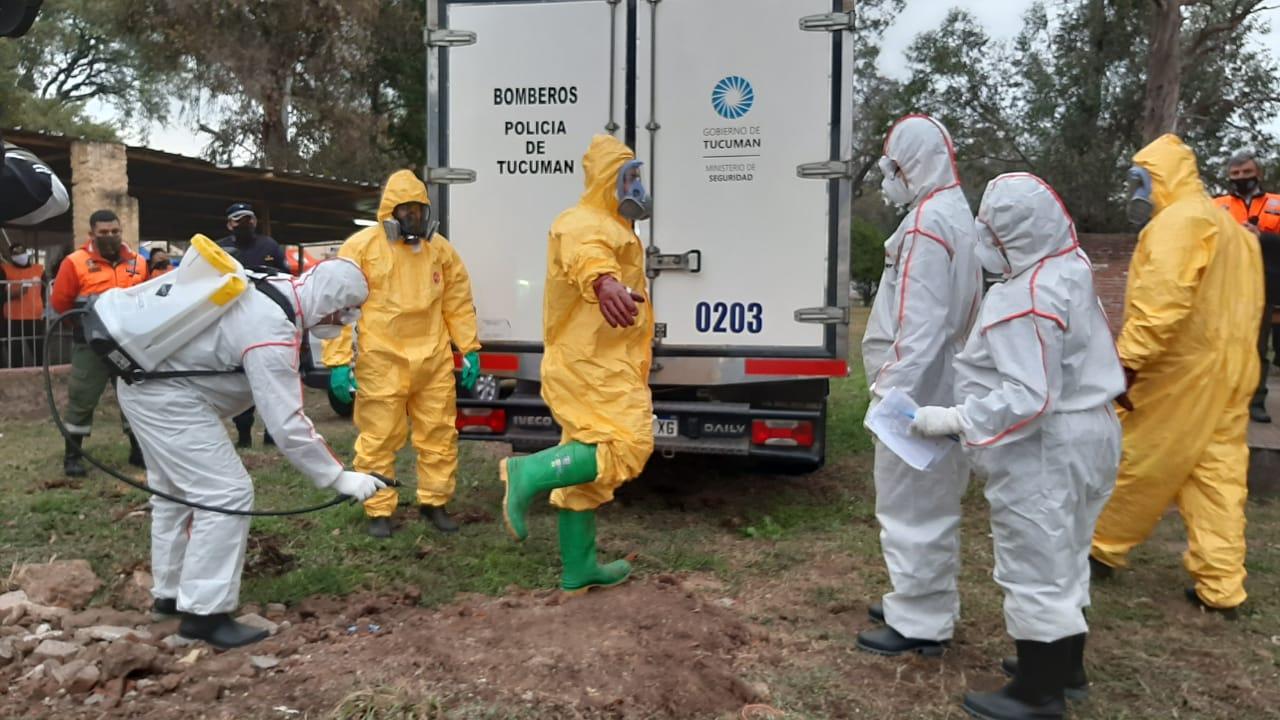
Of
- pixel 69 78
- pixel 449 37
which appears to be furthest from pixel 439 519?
pixel 69 78

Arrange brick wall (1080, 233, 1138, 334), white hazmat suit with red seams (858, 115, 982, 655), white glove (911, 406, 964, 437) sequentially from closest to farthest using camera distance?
white glove (911, 406, 964, 437) → white hazmat suit with red seams (858, 115, 982, 655) → brick wall (1080, 233, 1138, 334)

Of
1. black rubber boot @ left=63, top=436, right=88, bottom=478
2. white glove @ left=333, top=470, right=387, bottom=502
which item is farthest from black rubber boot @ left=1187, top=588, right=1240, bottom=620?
black rubber boot @ left=63, top=436, right=88, bottom=478

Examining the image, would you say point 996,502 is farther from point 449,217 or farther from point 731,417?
point 449,217

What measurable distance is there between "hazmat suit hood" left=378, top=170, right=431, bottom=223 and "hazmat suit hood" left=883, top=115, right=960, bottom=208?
8.76 ft

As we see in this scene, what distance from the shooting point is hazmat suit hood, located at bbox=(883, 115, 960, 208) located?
13.0ft

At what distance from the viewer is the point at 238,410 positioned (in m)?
4.16

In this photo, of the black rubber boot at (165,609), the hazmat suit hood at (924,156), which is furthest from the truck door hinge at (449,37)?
the black rubber boot at (165,609)

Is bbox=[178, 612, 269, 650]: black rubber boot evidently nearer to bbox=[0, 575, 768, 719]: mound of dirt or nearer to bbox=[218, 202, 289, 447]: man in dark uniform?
bbox=[0, 575, 768, 719]: mound of dirt

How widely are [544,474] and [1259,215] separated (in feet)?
18.6

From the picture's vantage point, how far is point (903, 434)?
3.42 m

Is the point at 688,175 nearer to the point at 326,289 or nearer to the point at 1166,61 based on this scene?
the point at 326,289

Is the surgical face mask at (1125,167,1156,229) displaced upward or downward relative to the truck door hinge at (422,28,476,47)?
downward

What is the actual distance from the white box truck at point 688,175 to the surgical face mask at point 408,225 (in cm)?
38

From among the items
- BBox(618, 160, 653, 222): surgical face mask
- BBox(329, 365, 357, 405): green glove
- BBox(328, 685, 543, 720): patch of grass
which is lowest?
BBox(328, 685, 543, 720): patch of grass
